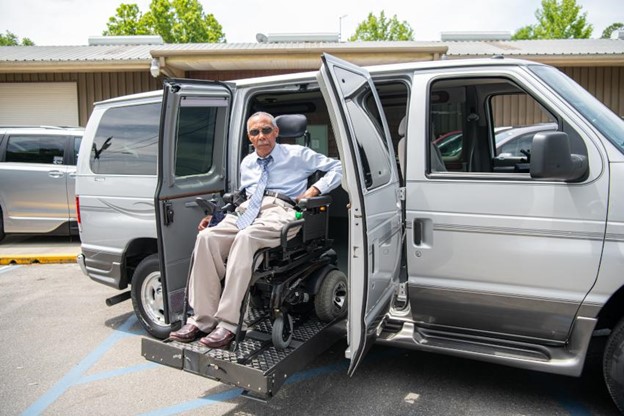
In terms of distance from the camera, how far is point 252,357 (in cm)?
334

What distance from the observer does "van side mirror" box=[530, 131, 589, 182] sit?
9.78 feet

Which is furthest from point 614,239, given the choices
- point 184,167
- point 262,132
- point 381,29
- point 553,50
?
point 381,29

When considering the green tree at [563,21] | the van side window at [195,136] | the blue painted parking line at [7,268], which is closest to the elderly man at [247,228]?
the van side window at [195,136]

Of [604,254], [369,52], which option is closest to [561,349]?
[604,254]

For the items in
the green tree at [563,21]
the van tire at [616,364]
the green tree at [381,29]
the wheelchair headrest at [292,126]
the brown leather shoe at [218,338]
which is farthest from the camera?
the green tree at [381,29]

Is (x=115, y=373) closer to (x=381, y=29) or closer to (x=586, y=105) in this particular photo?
(x=586, y=105)

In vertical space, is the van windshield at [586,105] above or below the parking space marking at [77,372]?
above

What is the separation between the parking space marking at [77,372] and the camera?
3.75 meters

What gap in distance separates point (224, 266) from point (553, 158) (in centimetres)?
221

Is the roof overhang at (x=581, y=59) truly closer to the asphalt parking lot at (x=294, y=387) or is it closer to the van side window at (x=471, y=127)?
the van side window at (x=471, y=127)

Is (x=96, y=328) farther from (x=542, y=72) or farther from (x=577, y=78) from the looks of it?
(x=577, y=78)

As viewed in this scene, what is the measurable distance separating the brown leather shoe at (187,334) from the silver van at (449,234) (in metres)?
0.11

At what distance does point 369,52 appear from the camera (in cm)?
995

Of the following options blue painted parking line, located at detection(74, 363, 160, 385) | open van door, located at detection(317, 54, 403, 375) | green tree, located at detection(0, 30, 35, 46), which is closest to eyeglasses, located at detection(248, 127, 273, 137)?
open van door, located at detection(317, 54, 403, 375)
